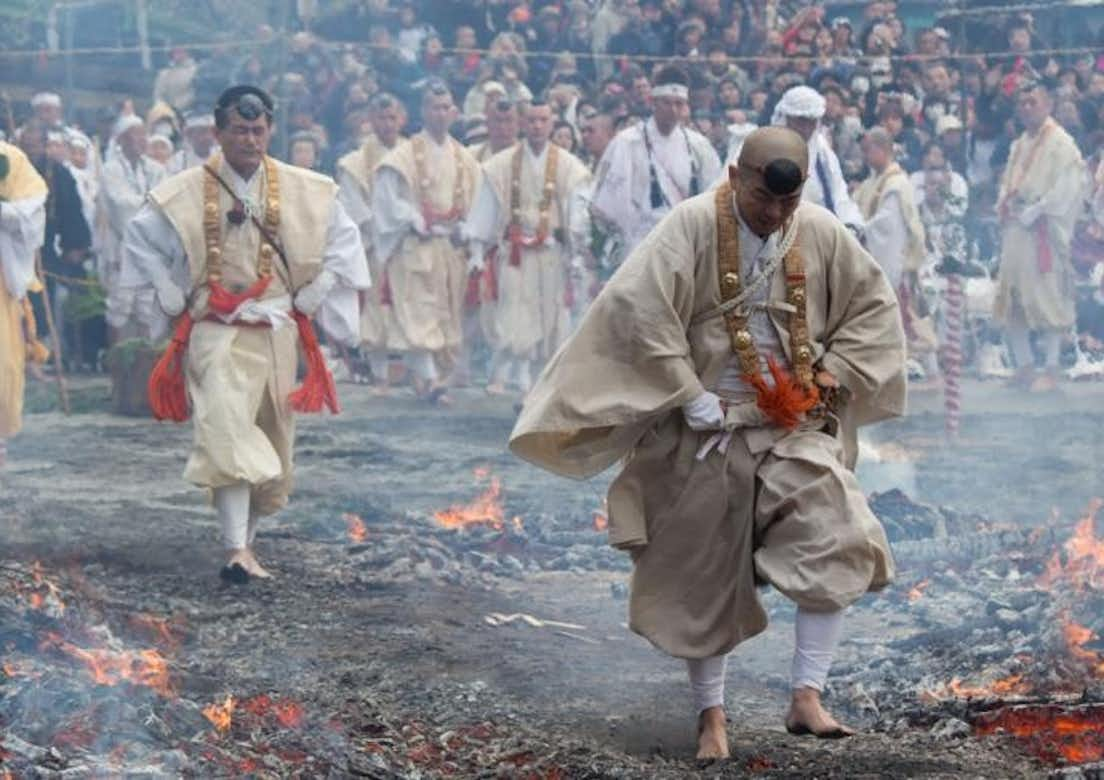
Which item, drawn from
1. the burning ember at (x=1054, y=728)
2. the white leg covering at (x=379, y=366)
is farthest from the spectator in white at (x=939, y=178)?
the burning ember at (x=1054, y=728)

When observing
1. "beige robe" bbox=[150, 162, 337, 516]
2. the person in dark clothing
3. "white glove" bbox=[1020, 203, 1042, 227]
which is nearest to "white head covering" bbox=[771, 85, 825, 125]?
"beige robe" bbox=[150, 162, 337, 516]

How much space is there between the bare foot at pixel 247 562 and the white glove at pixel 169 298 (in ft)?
3.36

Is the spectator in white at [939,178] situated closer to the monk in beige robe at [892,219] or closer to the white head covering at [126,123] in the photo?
the monk in beige robe at [892,219]

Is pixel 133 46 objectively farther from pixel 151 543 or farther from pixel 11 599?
pixel 11 599

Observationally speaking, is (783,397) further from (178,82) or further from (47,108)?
(178,82)

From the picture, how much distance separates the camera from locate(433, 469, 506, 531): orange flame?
10932 mm

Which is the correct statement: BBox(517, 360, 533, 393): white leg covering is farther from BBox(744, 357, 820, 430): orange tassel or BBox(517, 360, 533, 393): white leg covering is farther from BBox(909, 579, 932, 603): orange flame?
BBox(744, 357, 820, 430): orange tassel

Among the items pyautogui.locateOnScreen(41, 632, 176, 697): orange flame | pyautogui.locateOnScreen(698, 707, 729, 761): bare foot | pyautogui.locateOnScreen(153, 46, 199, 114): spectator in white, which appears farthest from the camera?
pyautogui.locateOnScreen(153, 46, 199, 114): spectator in white

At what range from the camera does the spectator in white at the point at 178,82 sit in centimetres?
1812

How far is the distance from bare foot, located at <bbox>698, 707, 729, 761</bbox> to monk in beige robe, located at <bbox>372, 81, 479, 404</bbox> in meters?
9.44

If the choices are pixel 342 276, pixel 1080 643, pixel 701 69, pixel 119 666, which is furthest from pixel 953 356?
pixel 119 666

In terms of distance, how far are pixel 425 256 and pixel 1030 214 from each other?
430 cm

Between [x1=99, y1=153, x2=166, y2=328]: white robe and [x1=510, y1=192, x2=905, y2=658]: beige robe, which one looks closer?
[x1=510, y1=192, x2=905, y2=658]: beige robe

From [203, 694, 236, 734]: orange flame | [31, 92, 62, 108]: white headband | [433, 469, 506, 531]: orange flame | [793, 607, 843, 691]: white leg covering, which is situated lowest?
[433, 469, 506, 531]: orange flame
